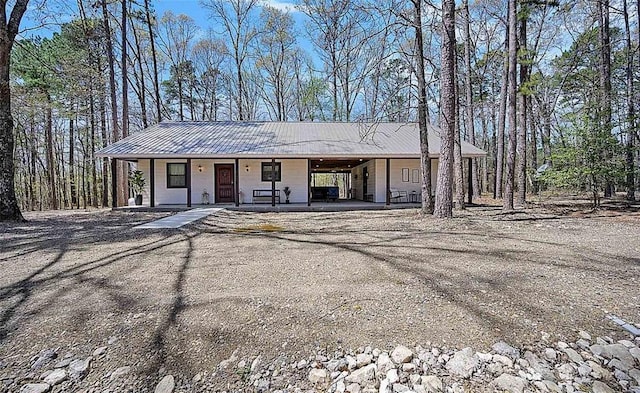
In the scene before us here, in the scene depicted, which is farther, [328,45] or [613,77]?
[328,45]

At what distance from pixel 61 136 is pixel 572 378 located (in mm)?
28648

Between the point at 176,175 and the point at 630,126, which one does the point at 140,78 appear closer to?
the point at 176,175

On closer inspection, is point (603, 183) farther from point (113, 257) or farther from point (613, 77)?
point (113, 257)

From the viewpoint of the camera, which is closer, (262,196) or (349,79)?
(262,196)

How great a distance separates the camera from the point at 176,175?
14.6 metres

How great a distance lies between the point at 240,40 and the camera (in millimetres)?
23188

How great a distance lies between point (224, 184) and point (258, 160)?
189cm

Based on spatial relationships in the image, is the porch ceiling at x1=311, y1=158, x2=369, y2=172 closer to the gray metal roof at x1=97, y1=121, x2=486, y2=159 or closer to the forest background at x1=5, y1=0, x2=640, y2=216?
the gray metal roof at x1=97, y1=121, x2=486, y2=159

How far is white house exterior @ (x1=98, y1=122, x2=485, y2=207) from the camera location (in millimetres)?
13242

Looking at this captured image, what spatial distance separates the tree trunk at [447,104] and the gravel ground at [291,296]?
6.83ft

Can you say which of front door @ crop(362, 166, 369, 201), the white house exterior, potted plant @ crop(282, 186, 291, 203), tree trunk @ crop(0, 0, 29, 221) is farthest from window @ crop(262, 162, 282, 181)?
tree trunk @ crop(0, 0, 29, 221)

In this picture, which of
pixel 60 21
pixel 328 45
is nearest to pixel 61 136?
pixel 60 21

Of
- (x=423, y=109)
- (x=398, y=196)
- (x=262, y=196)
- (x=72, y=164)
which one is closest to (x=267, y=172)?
(x=262, y=196)

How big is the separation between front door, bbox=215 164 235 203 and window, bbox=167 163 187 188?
1440 mm
